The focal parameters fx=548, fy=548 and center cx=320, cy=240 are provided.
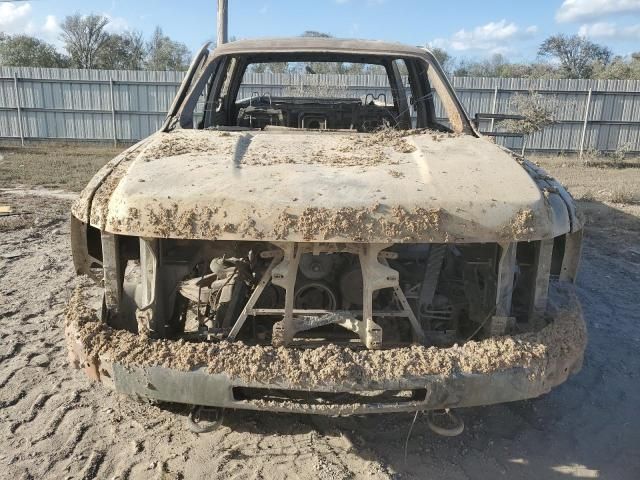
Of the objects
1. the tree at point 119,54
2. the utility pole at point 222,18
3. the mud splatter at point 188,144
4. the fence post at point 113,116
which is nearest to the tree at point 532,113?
the utility pole at point 222,18

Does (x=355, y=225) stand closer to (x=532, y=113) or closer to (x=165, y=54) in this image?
(x=532, y=113)

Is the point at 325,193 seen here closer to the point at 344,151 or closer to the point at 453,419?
the point at 344,151

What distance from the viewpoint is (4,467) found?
2.48 m

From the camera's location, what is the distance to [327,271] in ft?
8.84

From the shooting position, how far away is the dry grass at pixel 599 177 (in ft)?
33.8

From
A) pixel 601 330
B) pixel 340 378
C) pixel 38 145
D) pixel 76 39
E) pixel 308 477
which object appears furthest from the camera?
pixel 76 39

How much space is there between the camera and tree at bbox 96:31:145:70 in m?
33.6

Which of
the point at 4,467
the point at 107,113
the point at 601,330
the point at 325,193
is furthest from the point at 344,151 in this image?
the point at 107,113

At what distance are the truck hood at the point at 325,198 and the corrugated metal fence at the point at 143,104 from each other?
1627 cm

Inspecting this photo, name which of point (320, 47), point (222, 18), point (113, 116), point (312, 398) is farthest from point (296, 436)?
point (113, 116)

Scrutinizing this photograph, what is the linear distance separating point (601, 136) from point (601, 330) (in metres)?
16.9

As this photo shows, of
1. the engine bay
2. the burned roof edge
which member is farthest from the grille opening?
the burned roof edge

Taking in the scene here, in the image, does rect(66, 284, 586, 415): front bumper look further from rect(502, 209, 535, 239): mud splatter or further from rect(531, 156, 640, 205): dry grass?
rect(531, 156, 640, 205): dry grass

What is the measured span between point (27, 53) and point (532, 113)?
90.6 ft
